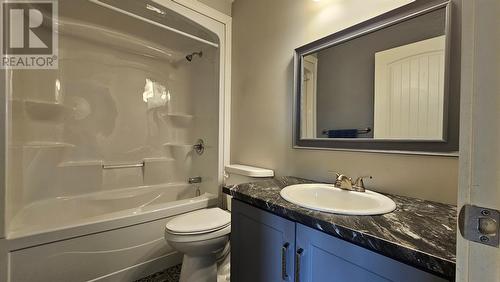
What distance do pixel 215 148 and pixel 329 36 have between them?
146cm

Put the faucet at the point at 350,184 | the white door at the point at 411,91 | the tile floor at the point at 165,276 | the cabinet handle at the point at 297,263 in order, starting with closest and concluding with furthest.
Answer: the cabinet handle at the point at 297,263, the white door at the point at 411,91, the faucet at the point at 350,184, the tile floor at the point at 165,276

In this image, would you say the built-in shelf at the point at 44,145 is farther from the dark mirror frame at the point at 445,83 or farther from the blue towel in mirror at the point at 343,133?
the blue towel in mirror at the point at 343,133

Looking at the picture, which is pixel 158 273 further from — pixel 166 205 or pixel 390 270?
pixel 390 270

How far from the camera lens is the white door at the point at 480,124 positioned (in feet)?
1.14

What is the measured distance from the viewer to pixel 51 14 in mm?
1932

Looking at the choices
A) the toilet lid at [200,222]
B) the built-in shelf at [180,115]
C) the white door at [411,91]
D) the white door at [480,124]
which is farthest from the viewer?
the built-in shelf at [180,115]

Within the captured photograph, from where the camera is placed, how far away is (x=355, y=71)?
1302mm

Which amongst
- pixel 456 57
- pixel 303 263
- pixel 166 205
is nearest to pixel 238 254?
pixel 303 263

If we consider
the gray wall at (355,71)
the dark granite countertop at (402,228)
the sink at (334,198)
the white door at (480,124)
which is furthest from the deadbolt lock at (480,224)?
the gray wall at (355,71)

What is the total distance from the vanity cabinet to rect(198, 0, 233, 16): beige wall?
1.90 metres

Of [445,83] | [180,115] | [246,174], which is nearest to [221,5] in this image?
[180,115]

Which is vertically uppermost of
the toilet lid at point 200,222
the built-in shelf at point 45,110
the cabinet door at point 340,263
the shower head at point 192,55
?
the shower head at point 192,55

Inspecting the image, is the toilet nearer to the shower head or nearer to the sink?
the sink

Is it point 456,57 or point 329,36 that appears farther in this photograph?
point 329,36
